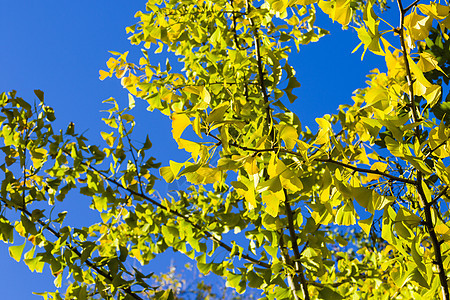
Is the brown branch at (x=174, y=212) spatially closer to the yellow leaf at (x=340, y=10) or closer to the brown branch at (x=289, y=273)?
the brown branch at (x=289, y=273)

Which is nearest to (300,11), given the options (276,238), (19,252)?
(276,238)

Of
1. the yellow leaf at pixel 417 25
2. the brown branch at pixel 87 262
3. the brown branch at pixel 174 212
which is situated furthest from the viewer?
the brown branch at pixel 174 212

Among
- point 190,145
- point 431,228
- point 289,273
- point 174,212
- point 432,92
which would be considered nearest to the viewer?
point 190,145

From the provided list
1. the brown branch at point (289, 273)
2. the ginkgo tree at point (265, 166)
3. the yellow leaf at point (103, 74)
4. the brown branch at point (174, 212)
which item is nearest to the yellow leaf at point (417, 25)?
the ginkgo tree at point (265, 166)

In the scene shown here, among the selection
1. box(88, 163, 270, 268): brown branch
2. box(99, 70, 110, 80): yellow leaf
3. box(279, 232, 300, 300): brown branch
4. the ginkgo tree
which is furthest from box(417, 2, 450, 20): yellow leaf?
box(99, 70, 110, 80): yellow leaf

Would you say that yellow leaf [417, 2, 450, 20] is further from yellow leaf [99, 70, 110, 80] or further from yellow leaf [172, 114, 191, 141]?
yellow leaf [99, 70, 110, 80]

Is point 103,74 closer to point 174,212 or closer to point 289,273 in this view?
point 174,212

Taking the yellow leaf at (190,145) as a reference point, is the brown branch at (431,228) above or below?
below

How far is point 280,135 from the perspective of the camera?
0.83m

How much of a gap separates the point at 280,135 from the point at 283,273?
2.43ft

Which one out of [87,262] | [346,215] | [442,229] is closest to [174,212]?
[87,262]

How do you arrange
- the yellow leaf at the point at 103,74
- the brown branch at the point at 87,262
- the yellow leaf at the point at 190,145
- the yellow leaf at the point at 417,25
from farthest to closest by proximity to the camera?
the yellow leaf at the point at 103,74 < the brown branch at the point at 87,262 < the yellow leaf at the point at 417,25 < the yellow leaf at the point at 190,145

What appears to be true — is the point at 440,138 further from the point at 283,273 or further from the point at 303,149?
the point at 283,273

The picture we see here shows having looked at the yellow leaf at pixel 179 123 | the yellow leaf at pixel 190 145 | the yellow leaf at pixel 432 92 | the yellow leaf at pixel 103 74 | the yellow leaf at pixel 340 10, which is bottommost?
the yellow leaf at pixel 190 145
